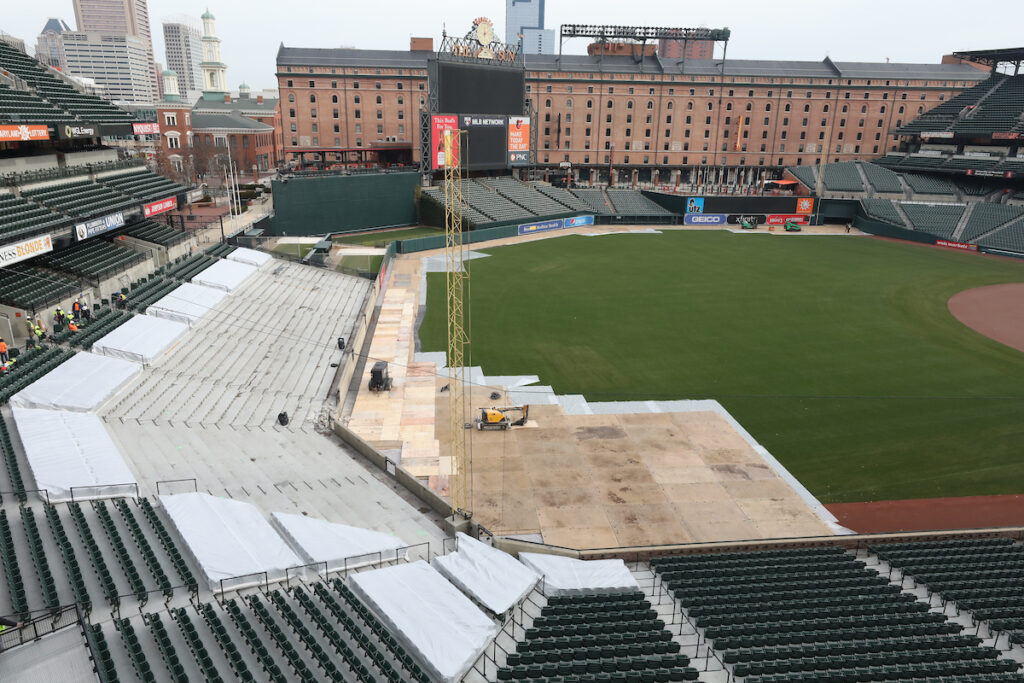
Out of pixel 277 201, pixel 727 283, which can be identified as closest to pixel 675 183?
pixel 727 283

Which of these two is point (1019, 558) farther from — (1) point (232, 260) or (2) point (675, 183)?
(2) point (675, 183)

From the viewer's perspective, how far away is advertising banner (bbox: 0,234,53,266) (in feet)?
87.6

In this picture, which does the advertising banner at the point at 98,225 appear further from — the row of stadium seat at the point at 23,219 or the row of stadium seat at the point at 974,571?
→ the row of stadium seat at the point at 974,571

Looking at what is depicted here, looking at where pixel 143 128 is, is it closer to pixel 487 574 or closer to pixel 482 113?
pixel 482 113

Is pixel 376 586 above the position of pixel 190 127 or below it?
below

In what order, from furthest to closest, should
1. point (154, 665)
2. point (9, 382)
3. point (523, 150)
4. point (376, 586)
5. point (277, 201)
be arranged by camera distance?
1. point (523, 150)
2. point (277, 201)
3. point (9, 382)
4. point (376, 586)
5. point (154, 665)

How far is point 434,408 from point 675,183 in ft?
273

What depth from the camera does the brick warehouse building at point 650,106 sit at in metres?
92.6

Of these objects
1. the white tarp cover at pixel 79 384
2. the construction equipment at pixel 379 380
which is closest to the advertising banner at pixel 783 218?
the construction equipment at pixel 379 380

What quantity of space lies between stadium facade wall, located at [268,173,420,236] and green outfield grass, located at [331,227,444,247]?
149cm

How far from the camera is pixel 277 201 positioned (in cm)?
5891

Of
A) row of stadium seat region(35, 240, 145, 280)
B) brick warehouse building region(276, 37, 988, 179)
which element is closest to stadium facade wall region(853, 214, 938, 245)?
brick warehouse building region(276, 37, 988, 179)

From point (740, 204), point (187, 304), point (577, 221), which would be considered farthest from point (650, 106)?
point (187, 304)

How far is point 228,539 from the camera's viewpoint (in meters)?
15.6
